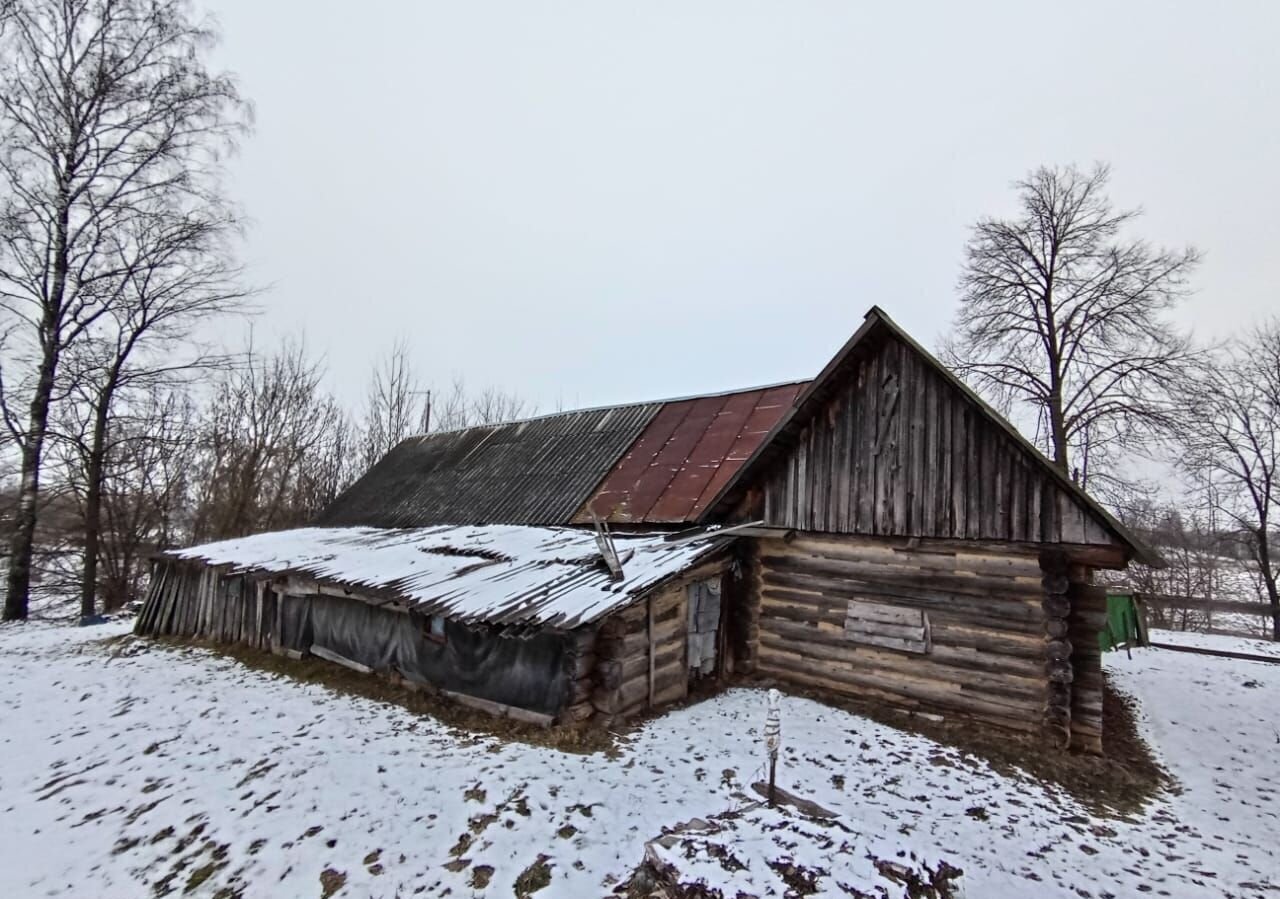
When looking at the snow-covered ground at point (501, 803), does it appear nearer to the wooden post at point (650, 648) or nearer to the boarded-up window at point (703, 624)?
the wooden post at point (650, 648)

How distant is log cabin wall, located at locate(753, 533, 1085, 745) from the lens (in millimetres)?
9070

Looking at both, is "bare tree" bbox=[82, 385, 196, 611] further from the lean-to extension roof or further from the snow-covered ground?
the snow-covered ground

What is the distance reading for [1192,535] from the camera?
1188 inches

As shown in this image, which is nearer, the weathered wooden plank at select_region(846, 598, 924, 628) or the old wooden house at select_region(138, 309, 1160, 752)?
the old wooden house at select_region(138, 309, 1160, 752)

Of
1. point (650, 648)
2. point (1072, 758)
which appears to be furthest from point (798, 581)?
point (1072, 758)

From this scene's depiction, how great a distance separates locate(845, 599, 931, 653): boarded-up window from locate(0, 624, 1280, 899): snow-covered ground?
4.64 feet

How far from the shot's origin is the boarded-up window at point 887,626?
390 inches

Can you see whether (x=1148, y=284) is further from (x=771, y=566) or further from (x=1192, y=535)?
(x=1192, y=535)

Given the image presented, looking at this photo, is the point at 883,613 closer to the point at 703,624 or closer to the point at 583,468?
the point at 703,624

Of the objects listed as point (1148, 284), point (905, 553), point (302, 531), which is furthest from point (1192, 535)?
point (302, 531)

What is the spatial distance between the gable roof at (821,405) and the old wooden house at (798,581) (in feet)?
0.14

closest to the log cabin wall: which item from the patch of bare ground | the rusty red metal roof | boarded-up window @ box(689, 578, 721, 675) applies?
the patch of bare ground

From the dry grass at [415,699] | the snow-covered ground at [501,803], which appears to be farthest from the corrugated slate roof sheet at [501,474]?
the snow-covered ground at [501,803]

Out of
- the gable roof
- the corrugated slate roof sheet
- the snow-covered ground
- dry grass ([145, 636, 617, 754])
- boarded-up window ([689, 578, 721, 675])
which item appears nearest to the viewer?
the snow-covered ground
